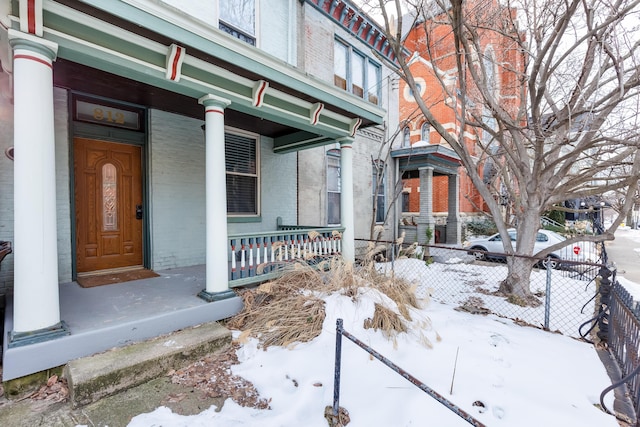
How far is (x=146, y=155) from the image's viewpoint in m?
5.14

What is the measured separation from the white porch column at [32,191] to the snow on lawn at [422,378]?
1292 mm

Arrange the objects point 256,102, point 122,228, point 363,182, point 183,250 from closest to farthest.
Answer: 1. point 256,102
2. point 122,228
3. point 183,250
4. point 363,182

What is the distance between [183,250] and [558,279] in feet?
29.7

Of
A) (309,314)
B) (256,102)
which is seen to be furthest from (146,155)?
(309,314)

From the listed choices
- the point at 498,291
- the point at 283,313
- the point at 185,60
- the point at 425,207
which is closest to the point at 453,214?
the point at 425,207

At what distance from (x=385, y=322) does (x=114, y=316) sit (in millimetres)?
2954

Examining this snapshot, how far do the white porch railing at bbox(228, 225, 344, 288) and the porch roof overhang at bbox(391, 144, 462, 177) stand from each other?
494 cm

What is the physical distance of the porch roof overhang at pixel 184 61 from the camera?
9.15 ft

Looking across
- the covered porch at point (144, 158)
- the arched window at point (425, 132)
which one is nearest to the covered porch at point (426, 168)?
the covered porch at point (144, 158)

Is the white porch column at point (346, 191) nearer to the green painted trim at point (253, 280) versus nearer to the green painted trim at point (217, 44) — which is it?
the green painted trim at point (217, 44)

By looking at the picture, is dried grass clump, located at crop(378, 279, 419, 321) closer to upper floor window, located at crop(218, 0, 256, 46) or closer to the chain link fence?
the chain link fence

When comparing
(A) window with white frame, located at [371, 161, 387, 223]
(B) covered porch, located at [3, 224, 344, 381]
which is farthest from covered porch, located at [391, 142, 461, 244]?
(B) covered porch, located at [3, 224, 344, 381]

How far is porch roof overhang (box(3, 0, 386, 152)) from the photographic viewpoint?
2.79 m

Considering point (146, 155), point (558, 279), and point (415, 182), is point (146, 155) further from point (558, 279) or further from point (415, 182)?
point (415, 182)
